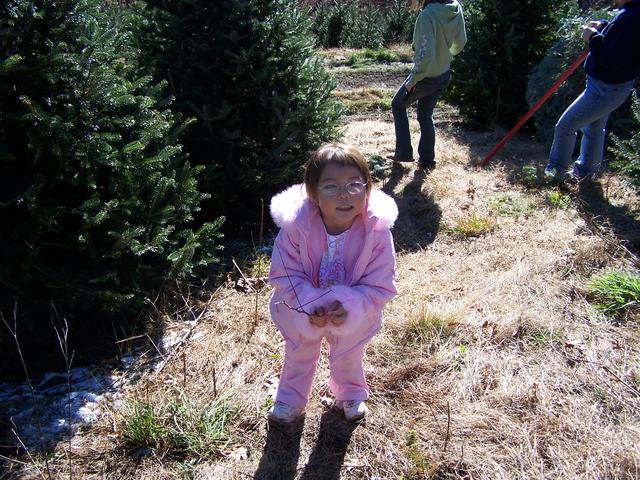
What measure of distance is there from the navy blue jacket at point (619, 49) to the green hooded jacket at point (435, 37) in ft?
4.28

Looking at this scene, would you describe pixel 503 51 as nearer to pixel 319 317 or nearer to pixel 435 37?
pixel 435 37

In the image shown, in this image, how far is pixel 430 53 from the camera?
535 cm

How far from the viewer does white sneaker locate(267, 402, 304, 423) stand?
2654 millimetres

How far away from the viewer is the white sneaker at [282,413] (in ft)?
8.71

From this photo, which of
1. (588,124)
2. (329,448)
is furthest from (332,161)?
(588,124)

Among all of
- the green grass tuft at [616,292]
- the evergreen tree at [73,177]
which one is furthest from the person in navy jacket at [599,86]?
the evergreen tree at [73,177]

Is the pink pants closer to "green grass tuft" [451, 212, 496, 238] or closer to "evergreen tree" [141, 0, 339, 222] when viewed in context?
"evergreen tree" [141, 0, 339, 222]

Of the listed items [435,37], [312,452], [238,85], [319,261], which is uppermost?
[435,37]

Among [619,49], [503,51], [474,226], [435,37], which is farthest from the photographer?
[503,51]

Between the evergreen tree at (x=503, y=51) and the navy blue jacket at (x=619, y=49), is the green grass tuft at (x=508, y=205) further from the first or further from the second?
the evergreen tree at (x=503, y=51)

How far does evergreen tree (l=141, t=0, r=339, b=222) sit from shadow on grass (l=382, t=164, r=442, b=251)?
3.71 ft

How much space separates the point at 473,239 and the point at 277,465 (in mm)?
2759

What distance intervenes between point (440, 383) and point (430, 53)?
11.7ft

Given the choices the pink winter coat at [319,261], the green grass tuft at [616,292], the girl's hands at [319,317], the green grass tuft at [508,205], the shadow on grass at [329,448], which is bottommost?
the shadow on grass at [329,448]
